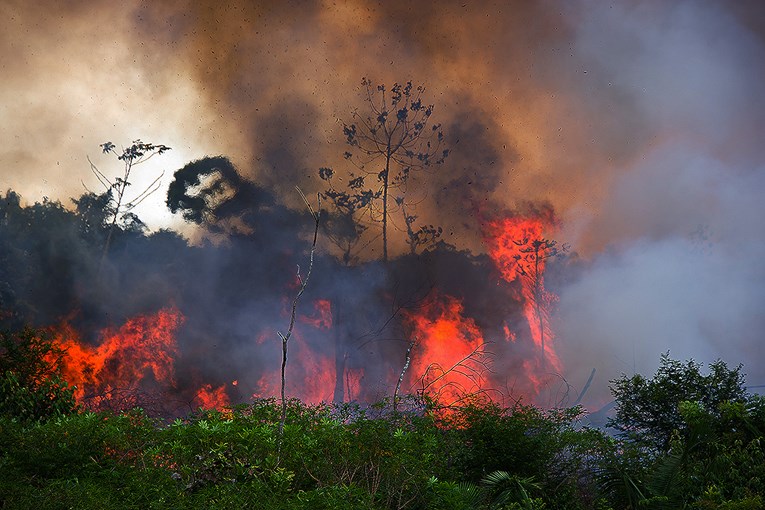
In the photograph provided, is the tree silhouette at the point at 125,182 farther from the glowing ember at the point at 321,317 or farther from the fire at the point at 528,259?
the fire at the point at 528,259

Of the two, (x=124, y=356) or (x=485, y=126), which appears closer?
(x=124, y=356)

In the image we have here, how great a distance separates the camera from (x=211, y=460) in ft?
22.2

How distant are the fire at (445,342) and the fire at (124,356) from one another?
22.0 feet

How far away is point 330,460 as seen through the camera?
7.54 meters

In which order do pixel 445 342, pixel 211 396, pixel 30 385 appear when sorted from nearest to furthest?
pixel 30 385
pixel 211 396
pixel 445 342

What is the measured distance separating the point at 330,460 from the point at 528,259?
1534cm

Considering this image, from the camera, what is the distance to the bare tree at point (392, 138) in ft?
71.5

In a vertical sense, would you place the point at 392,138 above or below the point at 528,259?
above

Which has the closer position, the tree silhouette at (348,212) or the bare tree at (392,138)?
the tree silhouette at (348,212)

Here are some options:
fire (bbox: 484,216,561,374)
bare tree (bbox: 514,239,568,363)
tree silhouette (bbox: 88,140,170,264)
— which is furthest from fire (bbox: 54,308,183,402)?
bare tree (bbox: 514,239,568,363)

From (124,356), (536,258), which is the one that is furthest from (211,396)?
(536,258)

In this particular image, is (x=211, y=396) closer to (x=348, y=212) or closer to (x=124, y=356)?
(x=124, y=356)

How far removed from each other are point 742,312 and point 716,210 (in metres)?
3.08

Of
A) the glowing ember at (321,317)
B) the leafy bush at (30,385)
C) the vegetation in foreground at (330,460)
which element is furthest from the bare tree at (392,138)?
the leafy bush at (30,385)
